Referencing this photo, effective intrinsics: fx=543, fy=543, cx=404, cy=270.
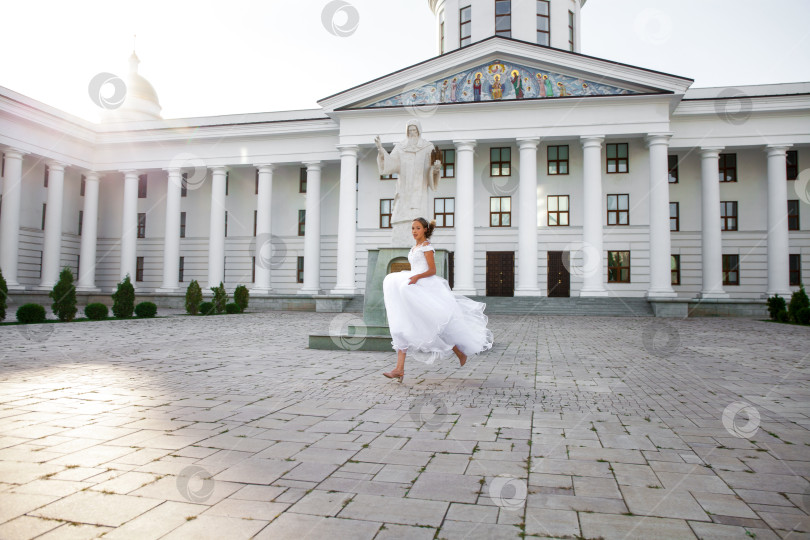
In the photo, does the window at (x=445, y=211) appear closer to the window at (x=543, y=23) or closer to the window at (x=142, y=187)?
the window at (x=543, y=23)

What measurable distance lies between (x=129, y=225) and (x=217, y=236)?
267 inches

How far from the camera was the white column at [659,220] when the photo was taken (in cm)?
2822

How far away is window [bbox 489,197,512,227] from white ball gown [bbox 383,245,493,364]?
27309 millimetres

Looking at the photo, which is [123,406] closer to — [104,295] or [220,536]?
[220,536]

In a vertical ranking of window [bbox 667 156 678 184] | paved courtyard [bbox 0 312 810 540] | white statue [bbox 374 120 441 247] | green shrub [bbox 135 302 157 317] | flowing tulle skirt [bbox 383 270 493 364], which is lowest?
paved courtyard [bbox 0 312 810 540]

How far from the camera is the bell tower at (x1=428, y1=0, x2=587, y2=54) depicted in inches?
1480

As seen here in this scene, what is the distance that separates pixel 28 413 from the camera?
17.2 ft

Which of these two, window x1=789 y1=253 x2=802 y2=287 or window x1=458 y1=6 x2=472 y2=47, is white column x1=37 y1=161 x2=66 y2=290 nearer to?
window x1=458 y1=6 x2=472 y2=47

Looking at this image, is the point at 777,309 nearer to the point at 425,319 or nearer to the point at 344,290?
the point at 344,290

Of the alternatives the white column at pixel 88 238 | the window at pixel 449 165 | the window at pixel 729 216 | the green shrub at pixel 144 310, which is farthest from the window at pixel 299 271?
the window at pixel 729 216

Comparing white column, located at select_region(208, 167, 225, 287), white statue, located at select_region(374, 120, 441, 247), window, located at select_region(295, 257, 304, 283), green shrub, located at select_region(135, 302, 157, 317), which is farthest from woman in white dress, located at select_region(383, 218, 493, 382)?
window, located at select_region(295, 257, 304, 283)

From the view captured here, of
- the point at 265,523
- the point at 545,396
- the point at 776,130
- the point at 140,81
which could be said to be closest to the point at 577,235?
the point at 776,130

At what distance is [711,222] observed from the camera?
1194 inches

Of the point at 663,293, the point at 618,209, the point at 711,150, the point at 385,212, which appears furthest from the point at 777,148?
the point at 385,212
